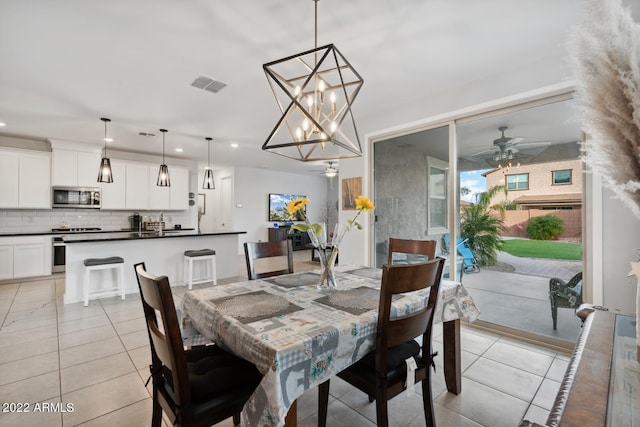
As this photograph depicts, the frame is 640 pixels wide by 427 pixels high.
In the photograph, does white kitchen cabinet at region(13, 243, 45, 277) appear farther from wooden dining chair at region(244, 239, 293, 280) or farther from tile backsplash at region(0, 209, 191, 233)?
wooden dining chair at region(244, 239, 293, 280)

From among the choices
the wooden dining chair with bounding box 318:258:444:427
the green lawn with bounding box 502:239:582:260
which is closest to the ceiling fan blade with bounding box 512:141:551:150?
the green lawn with bounding box 502:239:582:260

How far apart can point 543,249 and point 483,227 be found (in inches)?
22.4

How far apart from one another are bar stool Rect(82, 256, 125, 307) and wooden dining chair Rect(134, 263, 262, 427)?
325 centimetres

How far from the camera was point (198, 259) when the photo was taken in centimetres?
480

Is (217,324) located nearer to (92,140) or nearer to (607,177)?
(607,177)

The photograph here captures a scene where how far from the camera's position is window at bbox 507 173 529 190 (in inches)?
115

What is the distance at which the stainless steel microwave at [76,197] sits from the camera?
210 inches

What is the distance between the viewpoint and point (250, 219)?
867 centimetres

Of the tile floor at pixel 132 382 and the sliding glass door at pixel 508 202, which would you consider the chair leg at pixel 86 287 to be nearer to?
the tile floor at pixel 132 382

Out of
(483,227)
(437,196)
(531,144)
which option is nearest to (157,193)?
(437,196)

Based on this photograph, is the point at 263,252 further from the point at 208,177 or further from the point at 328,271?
the point at 208,177

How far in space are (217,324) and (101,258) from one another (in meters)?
3.85

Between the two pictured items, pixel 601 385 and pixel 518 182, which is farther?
pixel 518 182

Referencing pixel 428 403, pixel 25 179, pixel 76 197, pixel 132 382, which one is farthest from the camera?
pixel 76 197
